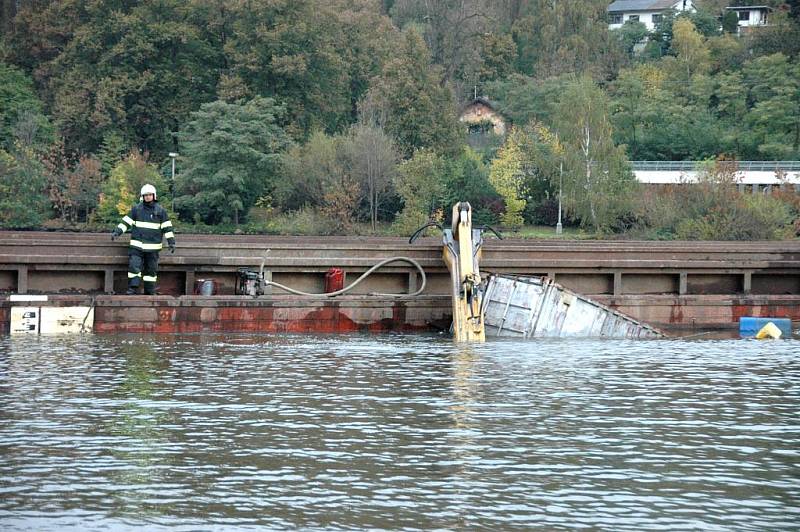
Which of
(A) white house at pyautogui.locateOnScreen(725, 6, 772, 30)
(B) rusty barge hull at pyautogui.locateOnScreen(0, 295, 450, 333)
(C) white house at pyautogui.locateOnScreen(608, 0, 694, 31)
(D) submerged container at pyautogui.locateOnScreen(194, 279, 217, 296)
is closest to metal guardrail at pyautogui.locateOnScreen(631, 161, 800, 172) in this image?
(A) white house at pyautogui.locateOnScreen(725, 6, 772, 30)

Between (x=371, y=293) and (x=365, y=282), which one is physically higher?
(x=365, y=282)

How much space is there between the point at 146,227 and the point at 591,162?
163 ft

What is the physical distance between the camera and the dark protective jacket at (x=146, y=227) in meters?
23.2

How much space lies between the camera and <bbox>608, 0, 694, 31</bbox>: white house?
131375 millimetres

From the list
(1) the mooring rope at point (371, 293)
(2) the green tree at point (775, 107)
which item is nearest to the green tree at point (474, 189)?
(2) the green tree at point (775, 107)

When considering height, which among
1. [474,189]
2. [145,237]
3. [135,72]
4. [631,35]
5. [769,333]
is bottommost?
[769,333]

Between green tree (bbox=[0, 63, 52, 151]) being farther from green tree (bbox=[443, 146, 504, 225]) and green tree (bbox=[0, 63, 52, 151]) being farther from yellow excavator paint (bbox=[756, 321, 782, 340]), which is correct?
yellow excavator paint (bbox=[756, 321, 782, 340])

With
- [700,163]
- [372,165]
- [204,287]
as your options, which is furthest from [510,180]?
[204,287]

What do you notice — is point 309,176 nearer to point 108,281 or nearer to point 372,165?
point 372,165

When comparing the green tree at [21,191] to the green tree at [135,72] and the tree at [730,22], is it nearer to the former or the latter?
the green tree at [135,72]

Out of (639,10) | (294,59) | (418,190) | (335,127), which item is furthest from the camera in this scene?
(639,10)

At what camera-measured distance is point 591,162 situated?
231 ft

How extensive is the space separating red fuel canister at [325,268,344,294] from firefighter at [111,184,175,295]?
3109 millimetres

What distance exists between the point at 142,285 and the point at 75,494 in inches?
520
